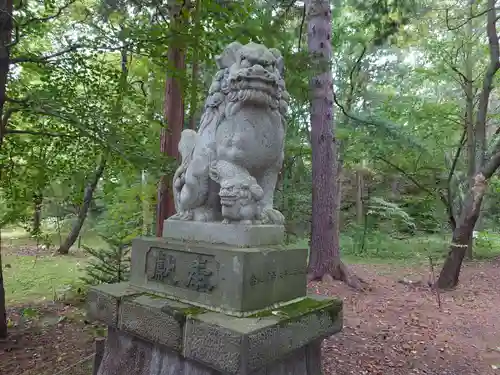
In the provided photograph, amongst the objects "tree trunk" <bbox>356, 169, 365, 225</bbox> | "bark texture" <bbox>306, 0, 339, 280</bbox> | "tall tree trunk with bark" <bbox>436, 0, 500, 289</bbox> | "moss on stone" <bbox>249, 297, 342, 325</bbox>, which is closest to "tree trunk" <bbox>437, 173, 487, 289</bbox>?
"tall tree trunk with bark" <bbox>436, 0, 500, 289</bbox>

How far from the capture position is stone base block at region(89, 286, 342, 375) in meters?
2.02

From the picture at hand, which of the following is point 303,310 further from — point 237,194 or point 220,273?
point 237,194

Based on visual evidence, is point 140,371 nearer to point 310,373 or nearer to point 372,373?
point 310,373

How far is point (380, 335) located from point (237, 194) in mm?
3540

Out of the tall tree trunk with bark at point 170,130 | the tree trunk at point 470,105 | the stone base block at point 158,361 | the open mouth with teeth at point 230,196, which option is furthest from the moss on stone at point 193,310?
the tree trunk at point 470,105

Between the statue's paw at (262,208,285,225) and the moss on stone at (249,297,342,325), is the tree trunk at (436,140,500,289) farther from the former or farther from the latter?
the statue's paw at (262,208,285,225)

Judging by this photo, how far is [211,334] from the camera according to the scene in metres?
2.12

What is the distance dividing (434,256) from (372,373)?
8465mm

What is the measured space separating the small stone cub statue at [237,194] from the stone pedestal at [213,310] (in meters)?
0.10

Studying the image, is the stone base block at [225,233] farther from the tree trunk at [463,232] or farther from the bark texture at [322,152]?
the tree trunk at [463,232]

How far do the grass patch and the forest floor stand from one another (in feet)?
0.62

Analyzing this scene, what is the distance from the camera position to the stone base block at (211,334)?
6.63ft

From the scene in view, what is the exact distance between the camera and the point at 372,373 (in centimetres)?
384

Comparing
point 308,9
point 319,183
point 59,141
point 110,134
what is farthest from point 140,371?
point 308,9
